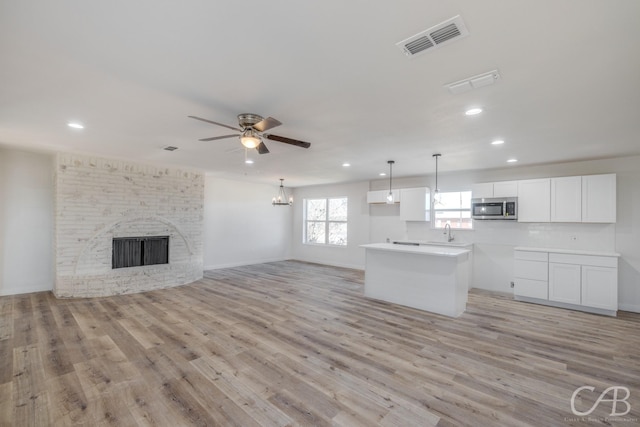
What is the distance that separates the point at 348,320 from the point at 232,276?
154 inches

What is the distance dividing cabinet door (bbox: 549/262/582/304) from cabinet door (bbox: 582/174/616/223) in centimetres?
92

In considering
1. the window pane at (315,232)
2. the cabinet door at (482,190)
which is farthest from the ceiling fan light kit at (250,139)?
the window pane at (315,232)

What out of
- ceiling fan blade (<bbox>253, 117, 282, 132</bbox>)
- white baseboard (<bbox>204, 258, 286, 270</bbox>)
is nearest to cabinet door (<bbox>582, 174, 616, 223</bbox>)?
ceiling fan blade (<bbox>253, 117, 282, 132</bbox>)

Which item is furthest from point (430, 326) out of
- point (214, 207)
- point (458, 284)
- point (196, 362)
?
point (214, 207)

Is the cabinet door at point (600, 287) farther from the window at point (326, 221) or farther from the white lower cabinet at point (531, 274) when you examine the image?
the window at point (326, 221)

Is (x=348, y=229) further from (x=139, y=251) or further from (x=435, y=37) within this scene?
(x=435, y=37)

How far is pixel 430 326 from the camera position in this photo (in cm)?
392

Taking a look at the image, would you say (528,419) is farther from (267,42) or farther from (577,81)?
(267,42)

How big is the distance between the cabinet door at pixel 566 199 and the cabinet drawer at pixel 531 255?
0.70 m

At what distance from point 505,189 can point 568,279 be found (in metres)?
Answer: 1.87

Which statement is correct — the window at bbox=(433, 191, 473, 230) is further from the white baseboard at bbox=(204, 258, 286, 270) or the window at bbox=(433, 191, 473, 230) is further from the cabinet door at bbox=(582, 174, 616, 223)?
the white baseboard at bbox=(204, 258, 286, 270)

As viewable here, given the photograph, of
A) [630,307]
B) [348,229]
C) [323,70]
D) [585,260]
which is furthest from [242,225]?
[630,307]

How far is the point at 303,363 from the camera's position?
290cm

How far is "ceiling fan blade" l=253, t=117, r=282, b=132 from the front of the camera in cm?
256
